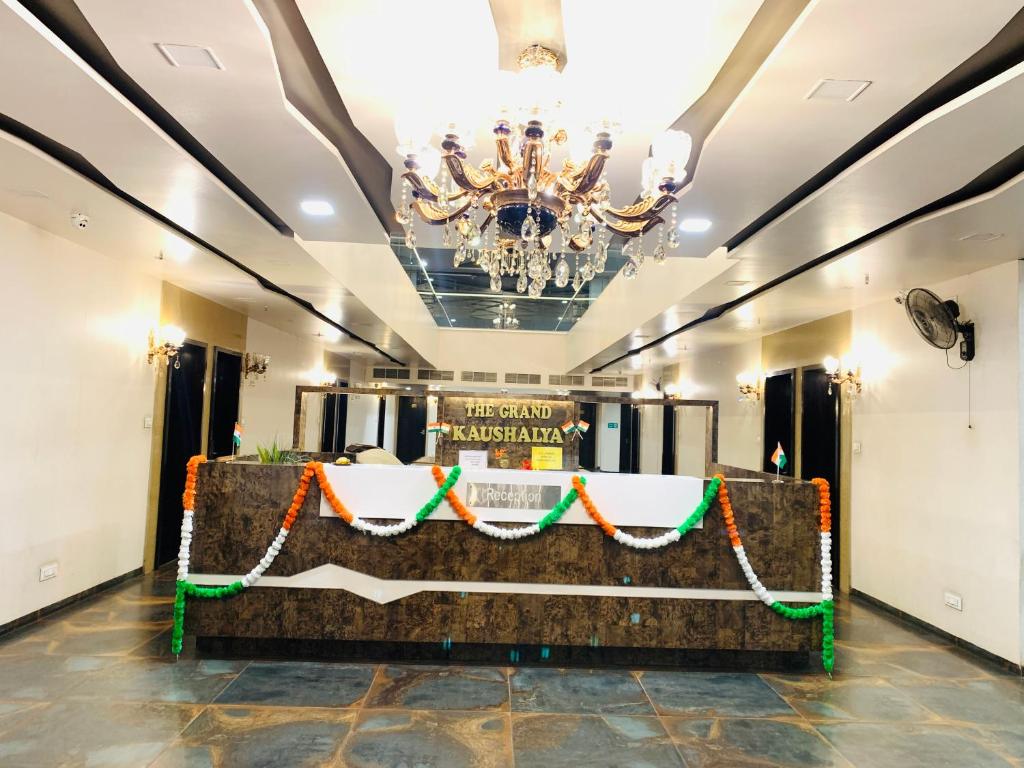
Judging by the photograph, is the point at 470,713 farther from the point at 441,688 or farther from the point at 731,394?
the point at 731,394

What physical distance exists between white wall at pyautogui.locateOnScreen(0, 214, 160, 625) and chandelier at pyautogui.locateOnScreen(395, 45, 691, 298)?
3.11 m

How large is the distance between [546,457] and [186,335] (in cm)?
397

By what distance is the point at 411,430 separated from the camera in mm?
16031

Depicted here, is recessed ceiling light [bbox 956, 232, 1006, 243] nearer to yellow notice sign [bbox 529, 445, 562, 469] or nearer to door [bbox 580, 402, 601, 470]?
yellow notice sign [bbox 529, 445, 562, 469]

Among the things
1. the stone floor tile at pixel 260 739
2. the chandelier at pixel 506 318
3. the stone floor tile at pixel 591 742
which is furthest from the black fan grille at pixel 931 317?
the chandelier at pixel 506 318

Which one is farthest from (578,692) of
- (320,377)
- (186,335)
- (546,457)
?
(320,377)

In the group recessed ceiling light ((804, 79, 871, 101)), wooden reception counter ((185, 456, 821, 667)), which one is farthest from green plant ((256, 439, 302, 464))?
recessed ceiling light ((804, 79, 871, 101))

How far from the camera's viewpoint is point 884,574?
5754 millimetres

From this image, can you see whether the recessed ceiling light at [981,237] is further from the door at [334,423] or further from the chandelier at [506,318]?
the door at [334,423]

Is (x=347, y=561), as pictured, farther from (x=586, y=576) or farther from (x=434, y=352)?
(x=434, y=352)

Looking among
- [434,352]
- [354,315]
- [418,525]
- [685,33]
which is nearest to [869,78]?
[685,33]

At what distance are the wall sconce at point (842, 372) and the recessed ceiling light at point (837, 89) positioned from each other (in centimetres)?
438

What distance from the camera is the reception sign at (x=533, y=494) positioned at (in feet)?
13.4

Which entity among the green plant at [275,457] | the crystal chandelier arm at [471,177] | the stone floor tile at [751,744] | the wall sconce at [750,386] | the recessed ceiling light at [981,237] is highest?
the recessed ceiling light at [981,237]
